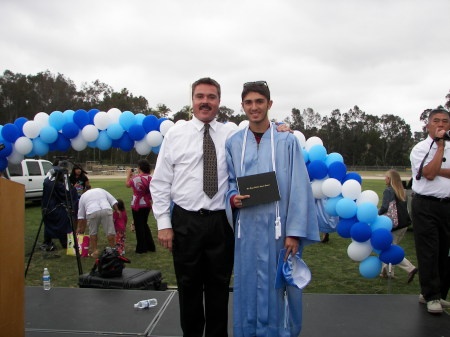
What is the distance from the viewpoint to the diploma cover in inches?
101

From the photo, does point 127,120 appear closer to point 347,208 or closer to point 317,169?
point 317,169

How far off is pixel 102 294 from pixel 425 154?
3659 mm

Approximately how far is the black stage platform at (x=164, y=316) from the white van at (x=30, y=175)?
989 cm

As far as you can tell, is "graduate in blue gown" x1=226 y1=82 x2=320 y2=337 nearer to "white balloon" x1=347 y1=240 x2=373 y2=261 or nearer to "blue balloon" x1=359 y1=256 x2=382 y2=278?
"white balloon" x1=347 y1=240 x2=373 y2=261

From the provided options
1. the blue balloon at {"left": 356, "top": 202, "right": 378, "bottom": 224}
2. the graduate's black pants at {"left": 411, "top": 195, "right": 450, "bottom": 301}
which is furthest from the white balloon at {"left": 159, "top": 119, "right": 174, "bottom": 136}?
the graduate's black pants at {"left": 411, "top": 195, "right": 450, "bottom": 301}

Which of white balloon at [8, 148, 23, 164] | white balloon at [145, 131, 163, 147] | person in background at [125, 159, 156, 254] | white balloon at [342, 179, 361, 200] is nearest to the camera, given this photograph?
white balloon at [342, 179, 361, 200]

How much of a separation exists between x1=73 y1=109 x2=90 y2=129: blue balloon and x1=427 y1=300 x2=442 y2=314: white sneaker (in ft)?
17.7

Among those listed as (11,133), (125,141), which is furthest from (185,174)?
(11,133)

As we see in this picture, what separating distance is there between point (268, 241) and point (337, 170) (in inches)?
89.1

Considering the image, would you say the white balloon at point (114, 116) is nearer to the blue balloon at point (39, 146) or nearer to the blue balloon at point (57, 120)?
the blue balloon at point (57, 120)

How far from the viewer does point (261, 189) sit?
257 centimetres

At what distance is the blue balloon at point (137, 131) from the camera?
6.12m

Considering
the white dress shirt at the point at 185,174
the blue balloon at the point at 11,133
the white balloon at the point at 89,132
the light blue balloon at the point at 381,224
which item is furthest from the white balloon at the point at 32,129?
the light blue balloon at the point at 381,224

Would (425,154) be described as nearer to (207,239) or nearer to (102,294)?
(207,239)
